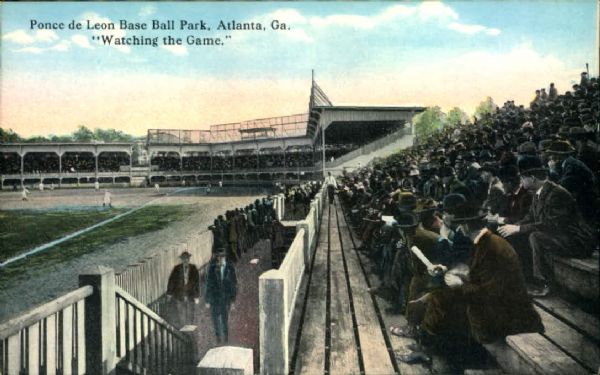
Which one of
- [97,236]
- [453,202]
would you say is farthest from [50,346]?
[97,236]

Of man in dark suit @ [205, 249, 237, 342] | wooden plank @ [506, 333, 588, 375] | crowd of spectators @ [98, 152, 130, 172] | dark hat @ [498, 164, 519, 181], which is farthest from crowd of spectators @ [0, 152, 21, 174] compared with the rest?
wooden plank @ [506, 333, 588, 375]

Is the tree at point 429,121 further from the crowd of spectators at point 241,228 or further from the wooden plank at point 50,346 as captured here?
the wooden plank at point 50,346

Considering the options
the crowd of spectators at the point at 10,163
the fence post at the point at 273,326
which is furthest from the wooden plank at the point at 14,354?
the crowd of spectators at the point at 10,163

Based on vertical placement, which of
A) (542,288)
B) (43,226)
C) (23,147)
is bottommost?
(43,226)

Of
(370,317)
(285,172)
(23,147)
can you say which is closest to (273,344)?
(370,317)

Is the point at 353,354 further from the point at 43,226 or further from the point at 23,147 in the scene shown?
the point at 23,147

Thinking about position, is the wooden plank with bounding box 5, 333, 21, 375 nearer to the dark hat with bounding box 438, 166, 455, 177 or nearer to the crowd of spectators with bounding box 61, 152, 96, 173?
the dark hat with bounding box 438, 166, 455, 177
